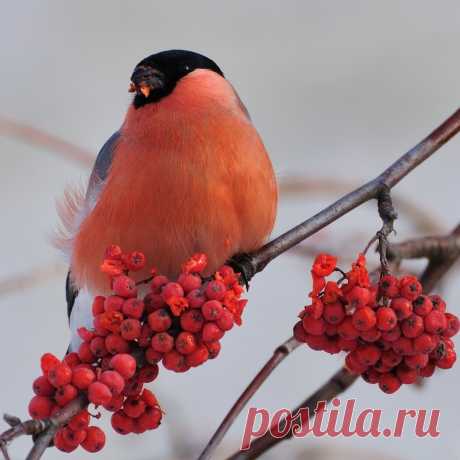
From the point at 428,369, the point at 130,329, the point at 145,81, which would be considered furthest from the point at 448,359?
the point at 145,81

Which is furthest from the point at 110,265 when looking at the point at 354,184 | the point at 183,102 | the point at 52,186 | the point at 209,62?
the point at 52,186

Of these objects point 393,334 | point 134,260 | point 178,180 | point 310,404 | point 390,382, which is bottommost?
point 310,404

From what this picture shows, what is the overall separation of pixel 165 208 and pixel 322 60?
265 cm

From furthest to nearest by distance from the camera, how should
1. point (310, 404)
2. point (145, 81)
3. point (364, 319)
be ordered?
1. point (145, 81)
2. point (310, 404)
3. point (364, 319)

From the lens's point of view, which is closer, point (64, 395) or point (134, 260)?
point (64, 395)

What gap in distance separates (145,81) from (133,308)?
0.87m

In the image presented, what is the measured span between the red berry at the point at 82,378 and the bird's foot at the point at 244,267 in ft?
2.18

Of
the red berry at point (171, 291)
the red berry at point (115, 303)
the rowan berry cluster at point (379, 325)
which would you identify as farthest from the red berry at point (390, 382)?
the red berry at point (115, 303)

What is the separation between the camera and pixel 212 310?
1935mm

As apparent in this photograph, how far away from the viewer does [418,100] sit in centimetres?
479

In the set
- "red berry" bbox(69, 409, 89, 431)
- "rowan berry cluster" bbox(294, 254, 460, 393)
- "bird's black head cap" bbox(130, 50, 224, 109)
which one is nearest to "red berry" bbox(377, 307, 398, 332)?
"rowan berry cluster" bbox(294, 254, 460, 393)

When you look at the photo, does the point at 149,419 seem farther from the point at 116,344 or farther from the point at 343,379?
the point at 343,379

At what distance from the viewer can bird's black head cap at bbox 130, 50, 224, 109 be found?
263 cm

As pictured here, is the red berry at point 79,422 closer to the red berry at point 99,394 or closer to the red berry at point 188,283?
the red berry at point 99,394
